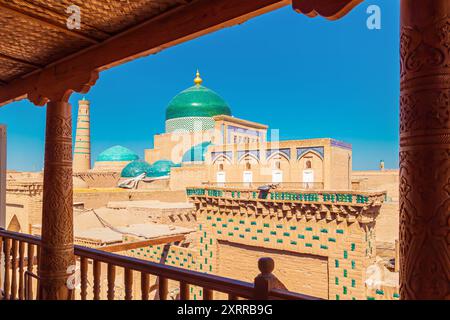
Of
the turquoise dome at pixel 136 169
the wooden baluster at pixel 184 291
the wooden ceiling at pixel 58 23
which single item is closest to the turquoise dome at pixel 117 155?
the turquoise dome at pixel 136 169

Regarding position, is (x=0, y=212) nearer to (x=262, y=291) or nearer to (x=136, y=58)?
(x=136, y=58)

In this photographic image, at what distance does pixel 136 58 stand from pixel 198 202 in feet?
27.2

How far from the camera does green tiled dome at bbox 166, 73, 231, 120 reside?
2923cm

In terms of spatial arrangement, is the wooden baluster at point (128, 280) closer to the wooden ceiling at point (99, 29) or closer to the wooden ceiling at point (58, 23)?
the wooden ceiling at point (99, 29)

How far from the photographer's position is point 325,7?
61.4 inches

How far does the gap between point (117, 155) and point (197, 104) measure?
935 centimetres

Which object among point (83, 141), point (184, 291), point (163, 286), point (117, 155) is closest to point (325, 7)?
point (184, 291)

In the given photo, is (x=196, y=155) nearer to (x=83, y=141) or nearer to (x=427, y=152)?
(x=83, y=141)

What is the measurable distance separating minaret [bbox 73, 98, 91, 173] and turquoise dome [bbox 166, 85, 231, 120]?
7704mm

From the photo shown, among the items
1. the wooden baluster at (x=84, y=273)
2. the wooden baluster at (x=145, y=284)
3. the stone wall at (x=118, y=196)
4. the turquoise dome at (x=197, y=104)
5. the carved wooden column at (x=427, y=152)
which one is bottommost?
the stone wall at (x=118, y=196)

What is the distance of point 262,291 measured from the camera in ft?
5.55

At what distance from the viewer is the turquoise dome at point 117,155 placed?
33000 mm

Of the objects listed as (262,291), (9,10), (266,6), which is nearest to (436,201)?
(262,291)

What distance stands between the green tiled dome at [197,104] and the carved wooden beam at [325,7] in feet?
90.1
